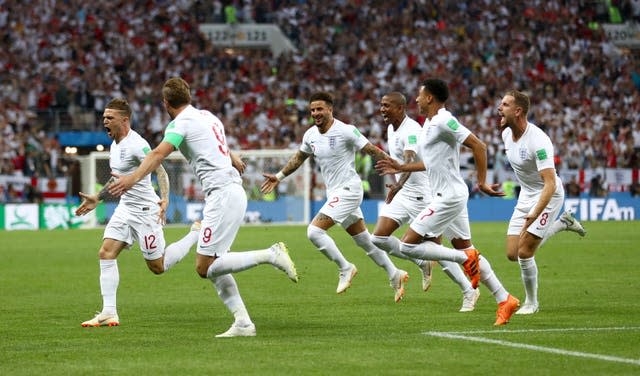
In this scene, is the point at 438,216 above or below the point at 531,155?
below

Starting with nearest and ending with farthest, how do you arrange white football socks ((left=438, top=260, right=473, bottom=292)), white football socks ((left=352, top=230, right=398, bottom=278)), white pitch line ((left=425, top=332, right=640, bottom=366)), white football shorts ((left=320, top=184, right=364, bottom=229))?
white pitch line ((left=425, top=332, right=640, bottom=366)), white football socks ((left=438, top=260, right=473, bottom=292)), white football socks ((left=352, top=230, right=398, bottom=278)), white football shorts ((left=320, top=184, right=364, bottom=229))

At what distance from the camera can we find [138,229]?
12445mm

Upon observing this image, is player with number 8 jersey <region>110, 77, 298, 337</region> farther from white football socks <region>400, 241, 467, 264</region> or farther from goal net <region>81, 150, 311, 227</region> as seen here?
goal net <region>81, 150, 311, 227</region>

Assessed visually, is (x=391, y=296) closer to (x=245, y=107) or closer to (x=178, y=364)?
(x=178, y=364)

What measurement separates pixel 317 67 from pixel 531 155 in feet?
120

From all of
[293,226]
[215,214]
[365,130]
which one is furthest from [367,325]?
[365,130]

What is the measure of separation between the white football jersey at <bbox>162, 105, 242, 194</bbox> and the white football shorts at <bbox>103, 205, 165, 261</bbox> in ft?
6.21

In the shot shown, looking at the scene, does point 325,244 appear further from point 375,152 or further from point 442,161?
point 442,161

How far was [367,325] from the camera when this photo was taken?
11.6 meters

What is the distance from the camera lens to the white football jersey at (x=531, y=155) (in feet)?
40.2

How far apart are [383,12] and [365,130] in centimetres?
990

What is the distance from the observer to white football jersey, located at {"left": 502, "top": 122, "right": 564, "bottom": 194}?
12.2 m

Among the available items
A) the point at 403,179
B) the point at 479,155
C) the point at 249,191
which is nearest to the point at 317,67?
the point at 249,191

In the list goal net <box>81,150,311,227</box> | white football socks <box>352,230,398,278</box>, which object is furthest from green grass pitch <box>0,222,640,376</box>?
goal net <box>81,150,311,227</box>
